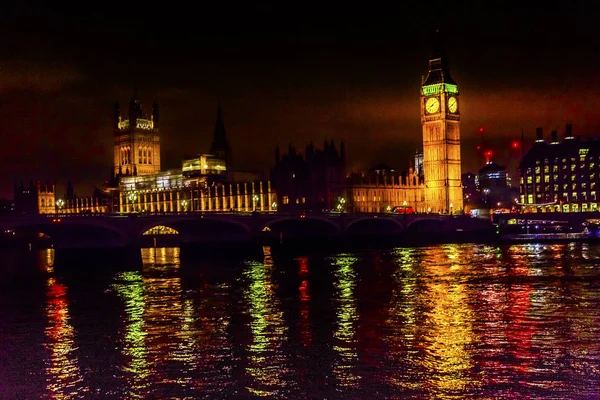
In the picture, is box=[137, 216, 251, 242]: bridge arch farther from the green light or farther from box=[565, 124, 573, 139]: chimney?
box=[565, 124, 573, 139]: chimney

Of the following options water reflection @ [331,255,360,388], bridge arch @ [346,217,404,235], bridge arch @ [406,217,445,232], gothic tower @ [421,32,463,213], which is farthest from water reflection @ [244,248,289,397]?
gothic tower @ [421,32,463,213]

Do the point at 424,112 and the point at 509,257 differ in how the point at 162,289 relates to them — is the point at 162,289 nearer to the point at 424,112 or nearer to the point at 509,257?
the point at 509,257

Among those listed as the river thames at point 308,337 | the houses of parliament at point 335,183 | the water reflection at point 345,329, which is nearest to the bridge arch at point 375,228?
the houses of parliament at point 335,183

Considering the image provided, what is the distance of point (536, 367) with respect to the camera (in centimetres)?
2056

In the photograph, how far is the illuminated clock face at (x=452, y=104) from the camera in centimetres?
16357

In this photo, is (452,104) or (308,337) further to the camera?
(452,104)

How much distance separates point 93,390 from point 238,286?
86.2 feet

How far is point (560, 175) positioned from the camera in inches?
7008

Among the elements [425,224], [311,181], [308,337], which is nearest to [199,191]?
[311,181]

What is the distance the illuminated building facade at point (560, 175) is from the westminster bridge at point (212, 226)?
169ft

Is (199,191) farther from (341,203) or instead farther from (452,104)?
(452,104)

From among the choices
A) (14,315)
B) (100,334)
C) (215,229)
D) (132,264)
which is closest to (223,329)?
(100,334)

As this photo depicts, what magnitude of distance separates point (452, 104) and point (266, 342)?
14543 centimetres

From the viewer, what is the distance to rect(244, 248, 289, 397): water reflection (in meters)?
19.5
